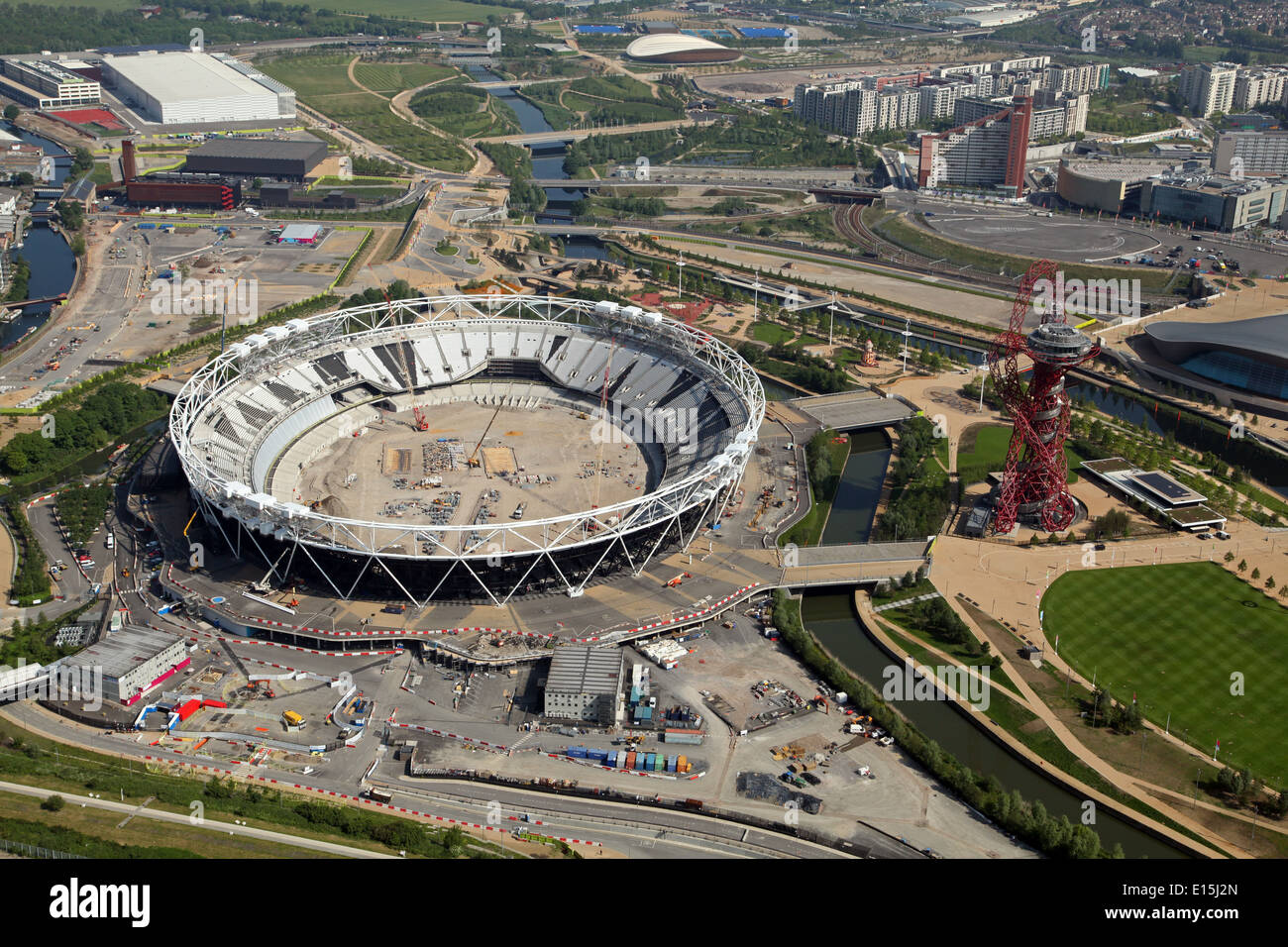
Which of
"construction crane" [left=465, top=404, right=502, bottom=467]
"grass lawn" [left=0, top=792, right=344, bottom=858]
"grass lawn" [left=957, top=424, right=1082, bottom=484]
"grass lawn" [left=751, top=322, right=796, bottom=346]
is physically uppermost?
"grass lawn" [left=751, top=322, right=796, bottom=346]

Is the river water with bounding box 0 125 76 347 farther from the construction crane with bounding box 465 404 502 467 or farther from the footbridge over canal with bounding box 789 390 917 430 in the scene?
the footbridge over canal with bounding box 789 390 917 430

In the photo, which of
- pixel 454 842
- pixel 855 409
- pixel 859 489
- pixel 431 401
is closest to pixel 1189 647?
pixel 859 489

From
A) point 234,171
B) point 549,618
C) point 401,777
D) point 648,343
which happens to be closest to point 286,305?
point 648,343

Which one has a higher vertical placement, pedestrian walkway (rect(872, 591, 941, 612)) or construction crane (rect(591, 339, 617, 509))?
construction crane (rect(591, 339, 617, 509))

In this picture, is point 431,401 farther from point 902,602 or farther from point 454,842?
point 454,842

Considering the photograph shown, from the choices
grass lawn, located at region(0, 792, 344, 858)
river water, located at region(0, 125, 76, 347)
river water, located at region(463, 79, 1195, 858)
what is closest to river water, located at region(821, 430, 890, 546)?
river water, located at region(463, 79, 1195, 858)

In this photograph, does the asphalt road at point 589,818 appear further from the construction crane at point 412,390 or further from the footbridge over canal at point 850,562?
the construction crane at point 412,390

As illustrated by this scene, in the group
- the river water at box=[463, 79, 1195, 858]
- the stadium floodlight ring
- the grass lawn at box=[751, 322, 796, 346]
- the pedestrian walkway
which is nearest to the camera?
the river water at box=[463, 79, 1195, 858]
